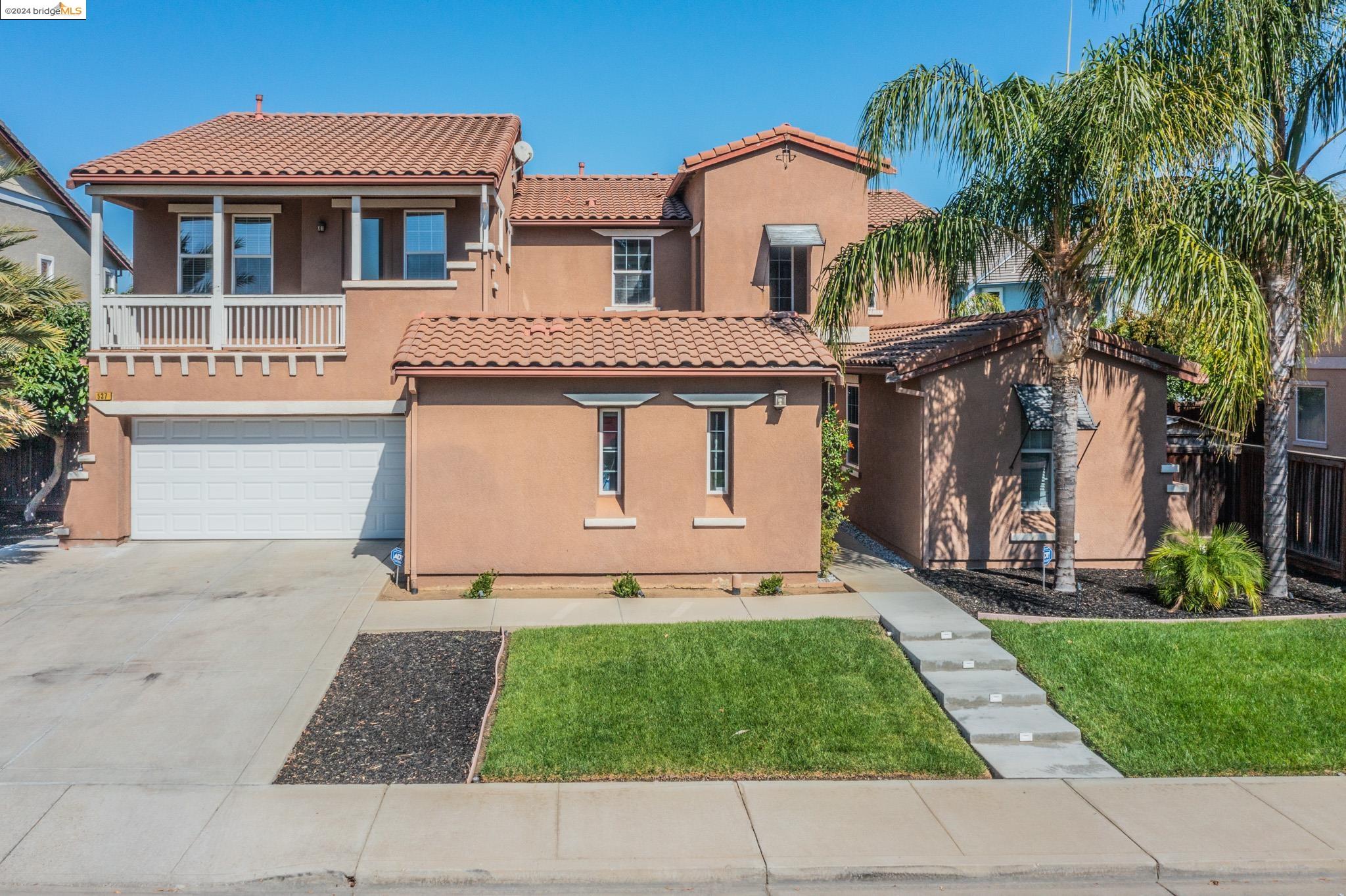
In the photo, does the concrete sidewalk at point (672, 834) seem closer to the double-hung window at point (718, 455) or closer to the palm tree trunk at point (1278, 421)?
the palm tree trunk at point (1278, 421)

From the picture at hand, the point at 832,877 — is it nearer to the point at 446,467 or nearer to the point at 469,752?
the point at 469,752

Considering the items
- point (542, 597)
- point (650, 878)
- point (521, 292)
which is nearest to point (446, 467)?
point (542, 597)

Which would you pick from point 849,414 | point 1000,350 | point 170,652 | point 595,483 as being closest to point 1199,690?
point 1000,350

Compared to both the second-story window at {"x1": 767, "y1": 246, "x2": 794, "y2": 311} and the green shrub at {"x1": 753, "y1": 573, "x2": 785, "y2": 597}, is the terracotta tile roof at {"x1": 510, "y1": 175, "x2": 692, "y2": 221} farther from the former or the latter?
the green shrub at {"x1": 753, "y1": 573, "x2": 785, "y2": 597}

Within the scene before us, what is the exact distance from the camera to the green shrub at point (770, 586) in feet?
43.0

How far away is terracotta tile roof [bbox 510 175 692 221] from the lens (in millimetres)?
21000

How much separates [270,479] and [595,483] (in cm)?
638

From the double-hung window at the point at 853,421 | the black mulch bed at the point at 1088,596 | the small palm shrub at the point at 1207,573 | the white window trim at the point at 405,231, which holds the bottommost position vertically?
the black mulch bed at the point at 1088,596

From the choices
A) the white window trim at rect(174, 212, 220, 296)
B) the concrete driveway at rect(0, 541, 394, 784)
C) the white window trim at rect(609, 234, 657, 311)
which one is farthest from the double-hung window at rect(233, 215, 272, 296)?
the white window trim at rect(609, 234, 657, 311)

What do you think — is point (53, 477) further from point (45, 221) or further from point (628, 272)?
point (628, 272)

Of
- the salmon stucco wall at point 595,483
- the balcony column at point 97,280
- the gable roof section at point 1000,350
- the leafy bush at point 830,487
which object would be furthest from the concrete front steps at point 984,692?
the balcony column at point 97,280

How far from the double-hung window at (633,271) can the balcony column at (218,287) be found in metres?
7.82

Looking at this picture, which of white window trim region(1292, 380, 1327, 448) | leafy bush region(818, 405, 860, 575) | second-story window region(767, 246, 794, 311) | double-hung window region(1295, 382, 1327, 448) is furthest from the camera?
second-story window region(767, 246, 794, 311)

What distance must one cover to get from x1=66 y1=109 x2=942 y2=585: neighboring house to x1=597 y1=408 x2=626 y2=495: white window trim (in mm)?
42
